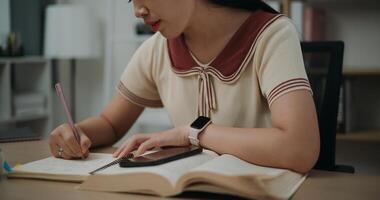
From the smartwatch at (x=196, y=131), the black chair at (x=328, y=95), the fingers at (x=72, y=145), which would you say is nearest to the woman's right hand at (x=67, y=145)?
the fingers at (x=72, y=145)

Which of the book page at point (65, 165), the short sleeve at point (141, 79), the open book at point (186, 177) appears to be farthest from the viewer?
the short sleeve at point (141, 79)

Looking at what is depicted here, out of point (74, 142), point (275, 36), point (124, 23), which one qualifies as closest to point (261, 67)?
point (275, 36)

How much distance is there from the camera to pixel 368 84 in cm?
271

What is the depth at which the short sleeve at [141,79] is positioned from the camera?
1434 mm

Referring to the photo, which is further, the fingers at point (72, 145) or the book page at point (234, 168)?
the fingers at point (72, 145)

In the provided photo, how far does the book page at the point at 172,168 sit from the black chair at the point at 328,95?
0.47 meters

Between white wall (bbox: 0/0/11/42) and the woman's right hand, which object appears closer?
the woman's right hand

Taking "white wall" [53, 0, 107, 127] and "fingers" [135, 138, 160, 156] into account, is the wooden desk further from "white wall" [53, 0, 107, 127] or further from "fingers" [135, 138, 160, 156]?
"white wall" [53, 0, 107, 127]

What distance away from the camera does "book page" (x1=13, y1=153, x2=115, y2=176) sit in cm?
95

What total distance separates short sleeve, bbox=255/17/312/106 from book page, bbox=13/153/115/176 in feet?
1.30

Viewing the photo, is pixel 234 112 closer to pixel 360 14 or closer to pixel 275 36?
pixel 275 36

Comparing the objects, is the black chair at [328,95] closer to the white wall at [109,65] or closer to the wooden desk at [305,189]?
the wooden desk at [305,189]

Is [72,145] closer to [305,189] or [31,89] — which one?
[305,189]

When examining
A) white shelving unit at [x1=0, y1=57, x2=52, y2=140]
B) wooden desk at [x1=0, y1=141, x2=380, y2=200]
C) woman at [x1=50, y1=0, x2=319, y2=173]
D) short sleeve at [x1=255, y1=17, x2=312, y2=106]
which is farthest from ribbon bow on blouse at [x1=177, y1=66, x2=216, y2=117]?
white shelving unit at [x1=0, y1=57, x2=52, y2=140]
